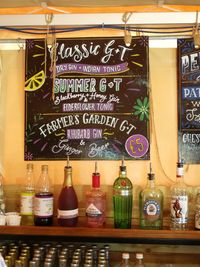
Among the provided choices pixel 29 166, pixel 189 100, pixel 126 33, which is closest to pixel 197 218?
pixel 189 100

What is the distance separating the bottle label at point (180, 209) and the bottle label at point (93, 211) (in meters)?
0.36

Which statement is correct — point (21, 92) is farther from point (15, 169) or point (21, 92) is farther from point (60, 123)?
point (15, 169)

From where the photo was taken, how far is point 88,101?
1.95 metres

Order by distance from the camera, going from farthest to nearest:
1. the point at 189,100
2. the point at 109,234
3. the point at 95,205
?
the point at 189,100, the point at 95,205, the point at 109,234

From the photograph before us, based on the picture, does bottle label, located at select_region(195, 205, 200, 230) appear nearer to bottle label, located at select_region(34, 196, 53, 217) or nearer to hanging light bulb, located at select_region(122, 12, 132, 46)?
bottle label, located at select_region(34, 196, 53, 217)

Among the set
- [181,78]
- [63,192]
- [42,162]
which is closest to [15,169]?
[42,162]

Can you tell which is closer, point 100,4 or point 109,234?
point 100,4

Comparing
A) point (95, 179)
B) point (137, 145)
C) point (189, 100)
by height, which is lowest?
point (95, 179)

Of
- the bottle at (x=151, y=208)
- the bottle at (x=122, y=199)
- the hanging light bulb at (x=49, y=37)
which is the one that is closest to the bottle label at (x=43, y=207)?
the bottle at (x=122, y=199)

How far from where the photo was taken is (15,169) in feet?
6.53

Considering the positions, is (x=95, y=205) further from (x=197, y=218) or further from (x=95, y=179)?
(x=197, y=218)

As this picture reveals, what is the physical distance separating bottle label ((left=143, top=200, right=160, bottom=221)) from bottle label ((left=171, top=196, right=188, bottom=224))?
77 millimetres

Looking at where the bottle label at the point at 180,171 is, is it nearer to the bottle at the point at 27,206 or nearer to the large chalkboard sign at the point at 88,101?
the large chalkboard sign at the point at 88,101

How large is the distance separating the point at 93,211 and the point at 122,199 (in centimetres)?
15
